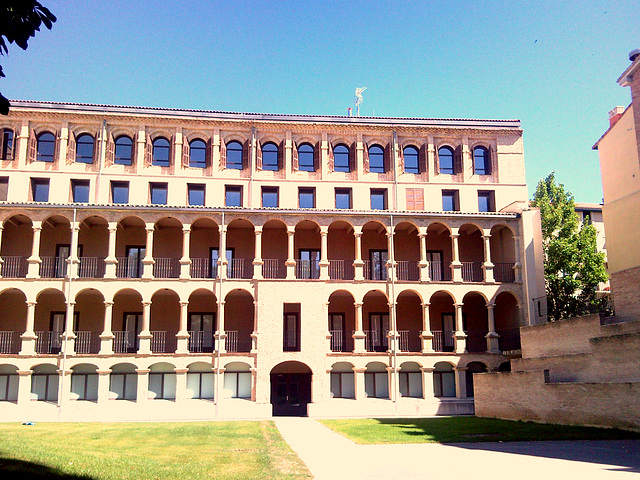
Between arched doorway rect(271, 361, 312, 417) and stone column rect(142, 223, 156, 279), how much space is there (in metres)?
9.92

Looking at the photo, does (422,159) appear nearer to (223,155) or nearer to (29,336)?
(223,155)

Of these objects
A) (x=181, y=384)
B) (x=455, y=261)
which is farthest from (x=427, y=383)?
(x=181, y=384)

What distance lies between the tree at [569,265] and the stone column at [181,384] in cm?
2541

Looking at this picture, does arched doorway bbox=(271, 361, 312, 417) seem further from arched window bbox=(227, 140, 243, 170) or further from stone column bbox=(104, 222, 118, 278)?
arched window bbox=(227, 140, 243, 170)

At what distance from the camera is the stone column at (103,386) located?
36219 millimetres

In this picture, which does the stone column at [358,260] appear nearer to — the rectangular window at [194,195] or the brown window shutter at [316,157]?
the brown window shutter at [316,157]

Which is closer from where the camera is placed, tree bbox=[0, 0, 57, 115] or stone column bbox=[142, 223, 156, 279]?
tree bbox=[0, 0, 57, 115]

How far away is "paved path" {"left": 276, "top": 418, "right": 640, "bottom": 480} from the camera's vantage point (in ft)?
49.6

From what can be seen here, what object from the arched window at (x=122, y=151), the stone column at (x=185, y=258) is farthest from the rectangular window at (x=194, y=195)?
the arched window at (x=122, y=151)

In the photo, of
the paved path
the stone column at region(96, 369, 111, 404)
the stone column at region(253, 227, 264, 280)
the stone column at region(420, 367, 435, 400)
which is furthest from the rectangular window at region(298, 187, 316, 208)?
the paved path

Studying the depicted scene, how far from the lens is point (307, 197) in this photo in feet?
139

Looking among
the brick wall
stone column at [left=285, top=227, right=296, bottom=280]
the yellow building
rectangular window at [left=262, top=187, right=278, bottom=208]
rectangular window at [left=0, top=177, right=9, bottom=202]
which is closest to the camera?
the brick wall

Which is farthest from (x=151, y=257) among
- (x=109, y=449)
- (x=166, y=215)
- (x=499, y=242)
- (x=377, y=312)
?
(x=499, y=242)

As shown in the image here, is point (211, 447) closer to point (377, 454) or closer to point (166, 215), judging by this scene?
point (377, 454)
